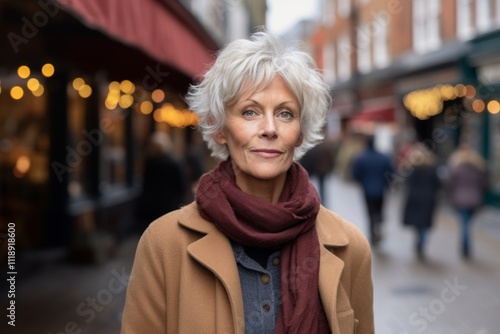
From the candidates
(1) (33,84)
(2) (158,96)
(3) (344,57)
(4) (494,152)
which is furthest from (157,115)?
(3) (344,57)

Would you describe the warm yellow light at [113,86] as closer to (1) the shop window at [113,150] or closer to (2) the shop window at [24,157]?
(1) the shop window at [113,150]

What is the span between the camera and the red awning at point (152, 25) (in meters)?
4.75

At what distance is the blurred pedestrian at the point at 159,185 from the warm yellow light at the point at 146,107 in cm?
631

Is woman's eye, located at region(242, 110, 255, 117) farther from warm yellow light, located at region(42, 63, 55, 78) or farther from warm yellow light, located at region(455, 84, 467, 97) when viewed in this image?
warm yellow light, located at region(455, 84, 467, 97)

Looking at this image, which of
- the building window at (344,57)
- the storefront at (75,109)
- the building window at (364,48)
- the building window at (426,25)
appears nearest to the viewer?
the storefront at (75,109)

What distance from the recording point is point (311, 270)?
7.18 feet

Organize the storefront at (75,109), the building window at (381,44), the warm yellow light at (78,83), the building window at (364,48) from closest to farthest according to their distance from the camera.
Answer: the storefront at (75,109) → the warm yellow light at (78,83) → the building window at (381,44) → the building window at (364,48)

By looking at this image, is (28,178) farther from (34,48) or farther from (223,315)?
(223,315)

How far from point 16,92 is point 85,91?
242 centimetres

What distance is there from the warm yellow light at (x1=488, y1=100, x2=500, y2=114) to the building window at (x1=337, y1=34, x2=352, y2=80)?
759 inches

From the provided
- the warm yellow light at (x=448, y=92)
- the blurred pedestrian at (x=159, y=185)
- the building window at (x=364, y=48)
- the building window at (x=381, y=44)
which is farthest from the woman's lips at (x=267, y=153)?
the building window at (x=364, y=48)

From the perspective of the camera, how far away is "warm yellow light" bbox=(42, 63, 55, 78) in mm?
10647

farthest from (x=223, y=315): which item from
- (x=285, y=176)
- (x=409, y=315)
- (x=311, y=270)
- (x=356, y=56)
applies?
(x=356, y=56)

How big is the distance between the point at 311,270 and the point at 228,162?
1.42ft
